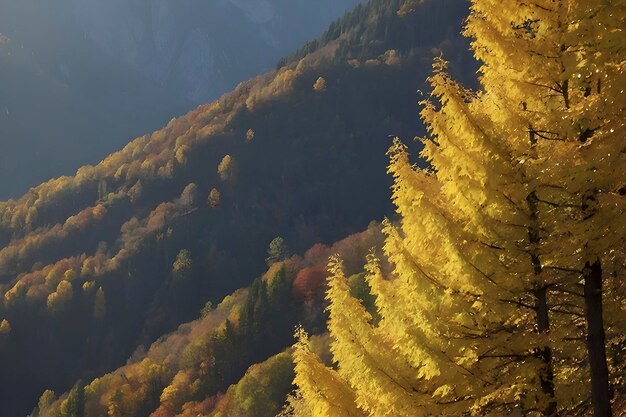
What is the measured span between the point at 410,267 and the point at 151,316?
14321 centimetres

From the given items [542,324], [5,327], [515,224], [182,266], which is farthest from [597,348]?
[5,327]

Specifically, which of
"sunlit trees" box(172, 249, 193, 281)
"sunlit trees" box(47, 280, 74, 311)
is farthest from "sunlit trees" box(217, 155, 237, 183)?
"sunlit trees" box(47, 280, 74, 311)

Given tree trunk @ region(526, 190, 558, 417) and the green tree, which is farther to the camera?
the green tree

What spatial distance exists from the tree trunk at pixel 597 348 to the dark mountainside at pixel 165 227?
120942mm

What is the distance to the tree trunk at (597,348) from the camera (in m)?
8.46

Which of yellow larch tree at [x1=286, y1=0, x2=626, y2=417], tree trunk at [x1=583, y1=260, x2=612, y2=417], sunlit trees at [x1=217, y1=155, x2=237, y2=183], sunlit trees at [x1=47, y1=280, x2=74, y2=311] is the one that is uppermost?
sunlit trees at [x1=217, y1=155, x2=237, y2=183]

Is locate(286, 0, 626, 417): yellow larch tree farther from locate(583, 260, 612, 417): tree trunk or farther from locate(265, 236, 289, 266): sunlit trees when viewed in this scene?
locate(265, 236, 289, 266): sunlit trees

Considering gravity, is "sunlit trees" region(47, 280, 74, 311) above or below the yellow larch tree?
above

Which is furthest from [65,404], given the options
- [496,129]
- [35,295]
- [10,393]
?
[496,129]

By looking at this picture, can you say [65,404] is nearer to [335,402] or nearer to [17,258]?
[17,258]

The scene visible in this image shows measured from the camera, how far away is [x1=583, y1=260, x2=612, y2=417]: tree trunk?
846 centimetres

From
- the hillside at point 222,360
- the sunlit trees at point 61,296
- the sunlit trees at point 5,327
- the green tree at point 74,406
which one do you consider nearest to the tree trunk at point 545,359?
the hillside at point 222,360

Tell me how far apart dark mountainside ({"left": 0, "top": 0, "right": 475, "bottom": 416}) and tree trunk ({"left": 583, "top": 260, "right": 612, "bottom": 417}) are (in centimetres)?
12094

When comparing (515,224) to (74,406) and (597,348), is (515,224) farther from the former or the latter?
(74,406)
